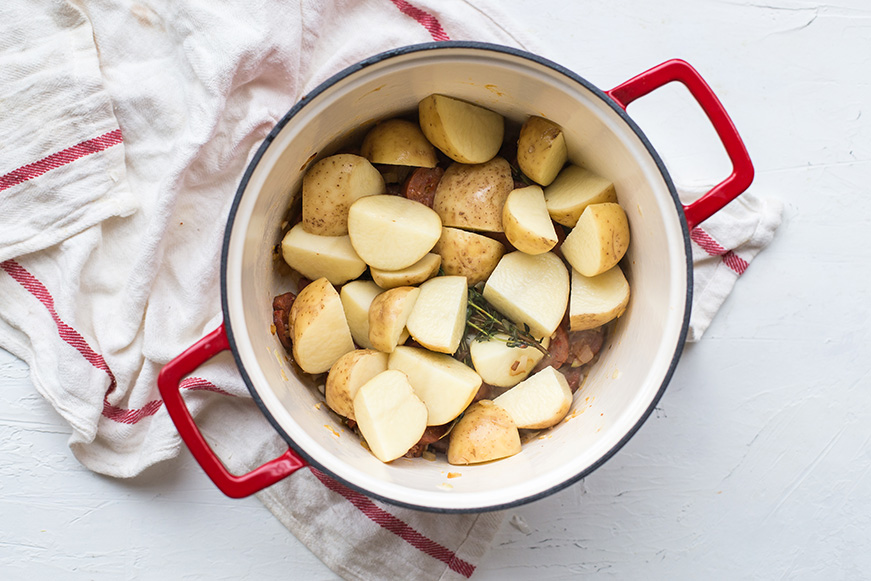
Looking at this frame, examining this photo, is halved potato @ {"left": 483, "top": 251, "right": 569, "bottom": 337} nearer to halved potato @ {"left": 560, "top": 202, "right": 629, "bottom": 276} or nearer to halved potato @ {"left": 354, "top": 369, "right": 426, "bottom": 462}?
halved potato @ {"left": 560, "top": 202, "right": 629, "bottom": 276}

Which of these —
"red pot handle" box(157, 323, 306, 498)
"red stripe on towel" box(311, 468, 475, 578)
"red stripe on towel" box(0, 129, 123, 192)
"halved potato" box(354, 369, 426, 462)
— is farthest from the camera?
"red stripe on towel" box(311, 468, 475, 578)

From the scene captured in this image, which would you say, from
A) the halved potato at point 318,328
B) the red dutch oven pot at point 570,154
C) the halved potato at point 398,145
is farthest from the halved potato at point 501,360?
the halved potato at point 398,145

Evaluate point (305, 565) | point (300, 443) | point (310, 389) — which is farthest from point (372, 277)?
point (305, 565)

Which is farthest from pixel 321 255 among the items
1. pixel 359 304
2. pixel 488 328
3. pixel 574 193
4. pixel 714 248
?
pixel 714 248

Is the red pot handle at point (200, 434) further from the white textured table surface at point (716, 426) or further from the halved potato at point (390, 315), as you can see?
the white textured table surface at point (716, 426)

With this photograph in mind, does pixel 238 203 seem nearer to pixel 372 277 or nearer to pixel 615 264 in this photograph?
pixel 372 277

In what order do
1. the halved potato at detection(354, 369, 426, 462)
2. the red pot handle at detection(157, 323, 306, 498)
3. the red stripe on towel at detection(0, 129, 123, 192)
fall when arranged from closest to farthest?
the red pot handle at detection(157, 323, 306, 498) < the halved potato at detection(354, 369, 426, 462) < the red stripe on towel at detection(0, 129, 123, 192)

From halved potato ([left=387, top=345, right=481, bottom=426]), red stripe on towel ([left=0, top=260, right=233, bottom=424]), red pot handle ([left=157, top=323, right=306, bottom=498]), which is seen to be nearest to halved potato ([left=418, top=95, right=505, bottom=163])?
halved potato ([left=387, top=345, right=481, bottom=426])
